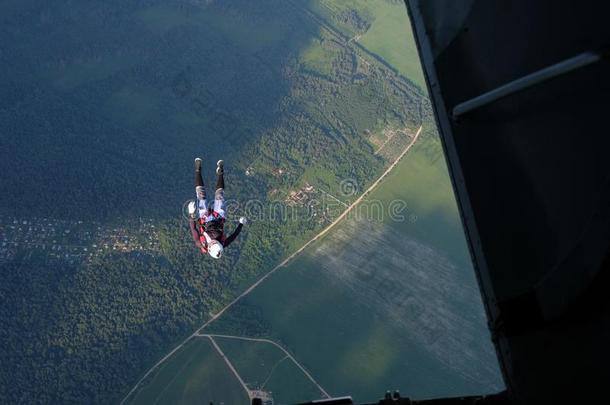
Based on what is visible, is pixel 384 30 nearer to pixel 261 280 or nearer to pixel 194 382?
pixel 261 280

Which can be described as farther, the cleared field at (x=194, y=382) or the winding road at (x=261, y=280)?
the winding road at (x=261, y=280)

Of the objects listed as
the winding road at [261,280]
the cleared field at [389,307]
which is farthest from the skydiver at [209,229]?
the winding road at [261,280]

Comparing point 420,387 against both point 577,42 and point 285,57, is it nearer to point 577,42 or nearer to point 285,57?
point 285,57

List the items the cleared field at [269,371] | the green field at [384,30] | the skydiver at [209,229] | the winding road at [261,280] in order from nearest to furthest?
the skydiver at [209,229], the cleared field at [269,371], the winding road at [261,280], the green field at [384,30]

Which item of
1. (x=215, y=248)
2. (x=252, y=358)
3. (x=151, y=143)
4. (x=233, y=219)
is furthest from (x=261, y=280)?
(x=215, y=248)

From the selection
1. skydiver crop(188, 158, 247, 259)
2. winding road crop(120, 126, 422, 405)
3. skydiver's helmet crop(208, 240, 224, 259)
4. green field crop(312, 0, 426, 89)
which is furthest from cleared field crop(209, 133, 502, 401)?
skydiver's helmet crop(208, 240, 224, 259)

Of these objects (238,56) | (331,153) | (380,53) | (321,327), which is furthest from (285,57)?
(321,327)

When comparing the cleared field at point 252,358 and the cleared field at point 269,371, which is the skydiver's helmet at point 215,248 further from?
the cleared field at point 252,358
